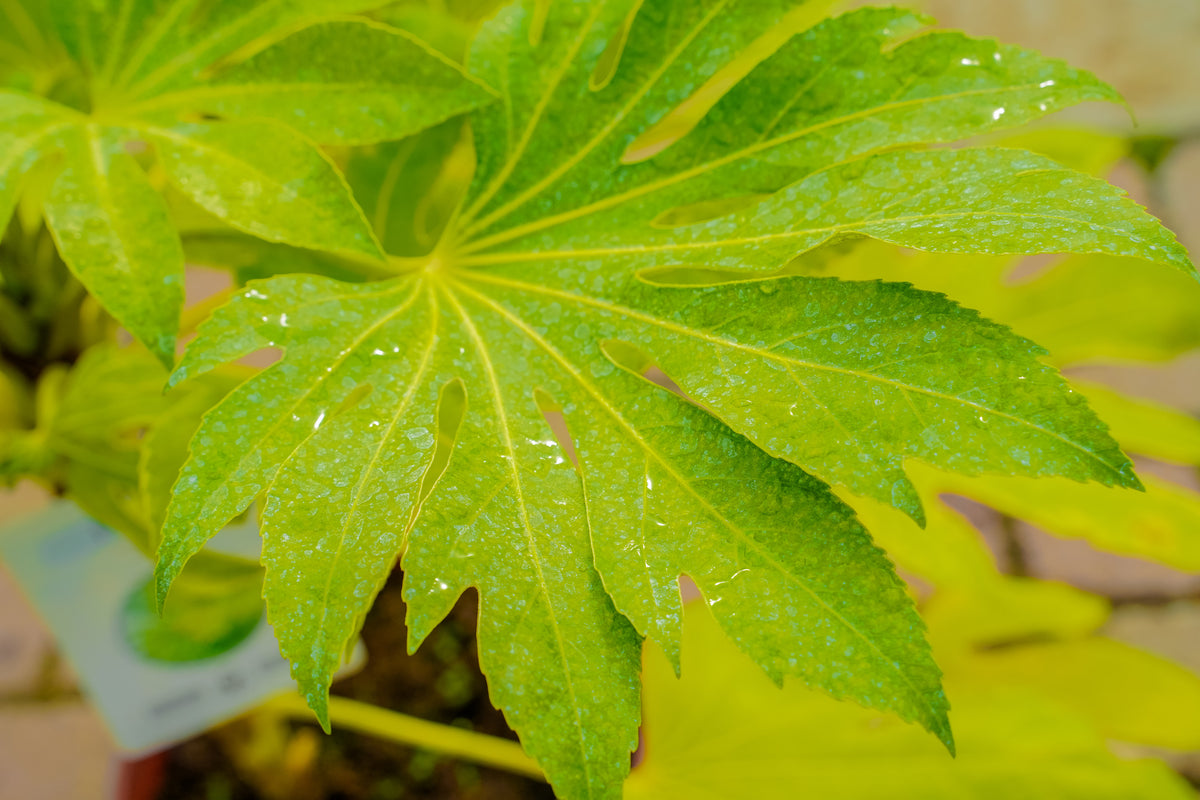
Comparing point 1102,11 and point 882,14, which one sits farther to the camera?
point 1102,11

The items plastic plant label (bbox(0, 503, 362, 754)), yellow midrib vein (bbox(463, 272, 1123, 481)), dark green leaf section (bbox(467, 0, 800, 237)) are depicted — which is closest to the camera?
yellow midrib vein (bbox(463, 272, 1123, 481))

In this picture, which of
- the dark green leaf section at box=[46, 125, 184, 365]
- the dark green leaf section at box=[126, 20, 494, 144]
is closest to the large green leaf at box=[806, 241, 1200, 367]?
the dark green leaf section at box=[126, 20, 494, 144]

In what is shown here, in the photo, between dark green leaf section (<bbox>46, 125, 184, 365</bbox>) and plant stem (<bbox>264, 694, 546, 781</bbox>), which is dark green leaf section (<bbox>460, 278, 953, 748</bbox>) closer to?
dark green leaf section (<bbox>46, 125, 184, 365</bbox>)

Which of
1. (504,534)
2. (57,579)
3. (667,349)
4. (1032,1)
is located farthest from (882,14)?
(1032,1)

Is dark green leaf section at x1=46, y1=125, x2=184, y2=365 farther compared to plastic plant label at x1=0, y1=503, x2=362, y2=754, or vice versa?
plastic plant label at x1=0, y1=503, x2=362, y2=754


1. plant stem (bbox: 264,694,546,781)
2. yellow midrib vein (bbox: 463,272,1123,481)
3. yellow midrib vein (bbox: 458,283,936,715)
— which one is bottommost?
plant stem (bbox: 264,694,546,781)

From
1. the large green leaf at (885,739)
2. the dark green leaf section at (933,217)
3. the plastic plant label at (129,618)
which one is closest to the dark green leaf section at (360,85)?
the dark green leaf section at (933,217)

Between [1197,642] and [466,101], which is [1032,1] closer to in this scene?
[1197,642]
